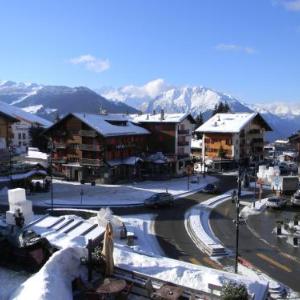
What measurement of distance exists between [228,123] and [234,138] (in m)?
4.43

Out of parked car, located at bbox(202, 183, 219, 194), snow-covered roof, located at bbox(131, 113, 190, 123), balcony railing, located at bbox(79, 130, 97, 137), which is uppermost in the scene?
snow-covered roof, located at bbox(131, 113, 190, 123)

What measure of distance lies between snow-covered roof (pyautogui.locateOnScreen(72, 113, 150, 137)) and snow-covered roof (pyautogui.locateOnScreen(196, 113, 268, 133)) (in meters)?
18.1

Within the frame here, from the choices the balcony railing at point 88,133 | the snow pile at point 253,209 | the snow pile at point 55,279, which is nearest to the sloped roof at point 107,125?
the balcony railing at point 88,133

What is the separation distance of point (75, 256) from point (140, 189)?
38.7 m

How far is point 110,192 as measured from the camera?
5609 cm

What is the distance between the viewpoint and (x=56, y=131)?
71.7 m

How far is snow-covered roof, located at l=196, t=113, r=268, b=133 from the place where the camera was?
8706 centimetres

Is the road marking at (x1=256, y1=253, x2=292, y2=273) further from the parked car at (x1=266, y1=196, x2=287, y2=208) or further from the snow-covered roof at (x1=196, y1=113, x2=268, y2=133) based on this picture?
the snow-covered roof at (x1=196, y1=113, x2=268, y2=133)

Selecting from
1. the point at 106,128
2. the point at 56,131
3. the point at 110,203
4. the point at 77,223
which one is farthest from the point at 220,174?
the point at 77,223

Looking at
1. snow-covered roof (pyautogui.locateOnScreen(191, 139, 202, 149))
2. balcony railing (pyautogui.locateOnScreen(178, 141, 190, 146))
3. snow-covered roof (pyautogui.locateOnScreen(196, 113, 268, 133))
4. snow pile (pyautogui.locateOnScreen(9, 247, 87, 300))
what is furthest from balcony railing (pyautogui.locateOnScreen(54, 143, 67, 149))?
snow pile (pyautogui.locateOnScreen(9, 247, 87, 300))

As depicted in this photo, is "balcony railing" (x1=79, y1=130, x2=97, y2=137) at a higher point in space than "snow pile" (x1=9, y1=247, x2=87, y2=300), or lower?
higher

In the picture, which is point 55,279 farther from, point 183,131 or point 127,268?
point 183,131

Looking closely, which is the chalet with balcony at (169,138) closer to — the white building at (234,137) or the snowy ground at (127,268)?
the white building at (234,137)

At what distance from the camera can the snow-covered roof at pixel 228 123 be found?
87062 mm
